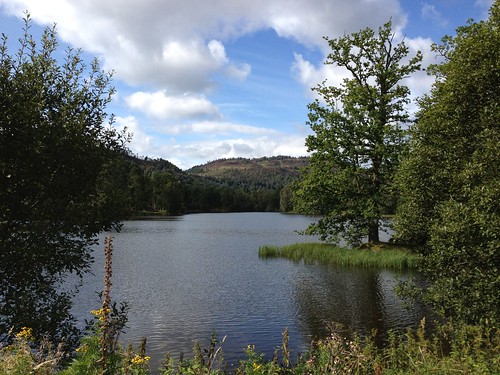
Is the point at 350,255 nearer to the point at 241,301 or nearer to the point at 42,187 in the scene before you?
the point at 241,301

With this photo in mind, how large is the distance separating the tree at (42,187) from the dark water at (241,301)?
566cm

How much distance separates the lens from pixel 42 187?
38.2 ft

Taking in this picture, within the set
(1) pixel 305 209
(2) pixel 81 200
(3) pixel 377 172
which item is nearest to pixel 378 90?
(3) pixel 377 172

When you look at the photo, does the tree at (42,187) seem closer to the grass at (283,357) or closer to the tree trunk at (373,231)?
the grass at (283,357)

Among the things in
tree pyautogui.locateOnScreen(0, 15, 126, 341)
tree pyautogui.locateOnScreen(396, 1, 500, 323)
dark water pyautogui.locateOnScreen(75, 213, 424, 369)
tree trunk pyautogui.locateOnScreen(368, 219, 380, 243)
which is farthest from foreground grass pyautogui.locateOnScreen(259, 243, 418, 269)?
tree pyautogui.locateOnScreen(0, 15, 126, 341)

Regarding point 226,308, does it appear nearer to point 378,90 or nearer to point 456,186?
point 456,186

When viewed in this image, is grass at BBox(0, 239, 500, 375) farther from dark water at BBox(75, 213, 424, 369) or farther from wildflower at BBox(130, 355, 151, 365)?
dark water at BBox(75, 213, 424, 369)

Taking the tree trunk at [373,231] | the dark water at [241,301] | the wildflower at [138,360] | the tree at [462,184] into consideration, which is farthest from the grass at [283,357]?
the tree trunk at [373,231]

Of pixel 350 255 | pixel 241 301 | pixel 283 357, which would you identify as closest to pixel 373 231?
pixel 350 255

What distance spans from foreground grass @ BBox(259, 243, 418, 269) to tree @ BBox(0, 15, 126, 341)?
28114mm

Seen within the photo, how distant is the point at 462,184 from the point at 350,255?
23943 mm

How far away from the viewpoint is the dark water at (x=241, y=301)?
18594mm

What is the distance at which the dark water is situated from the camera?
18.6 meters

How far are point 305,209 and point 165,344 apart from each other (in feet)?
81.4
